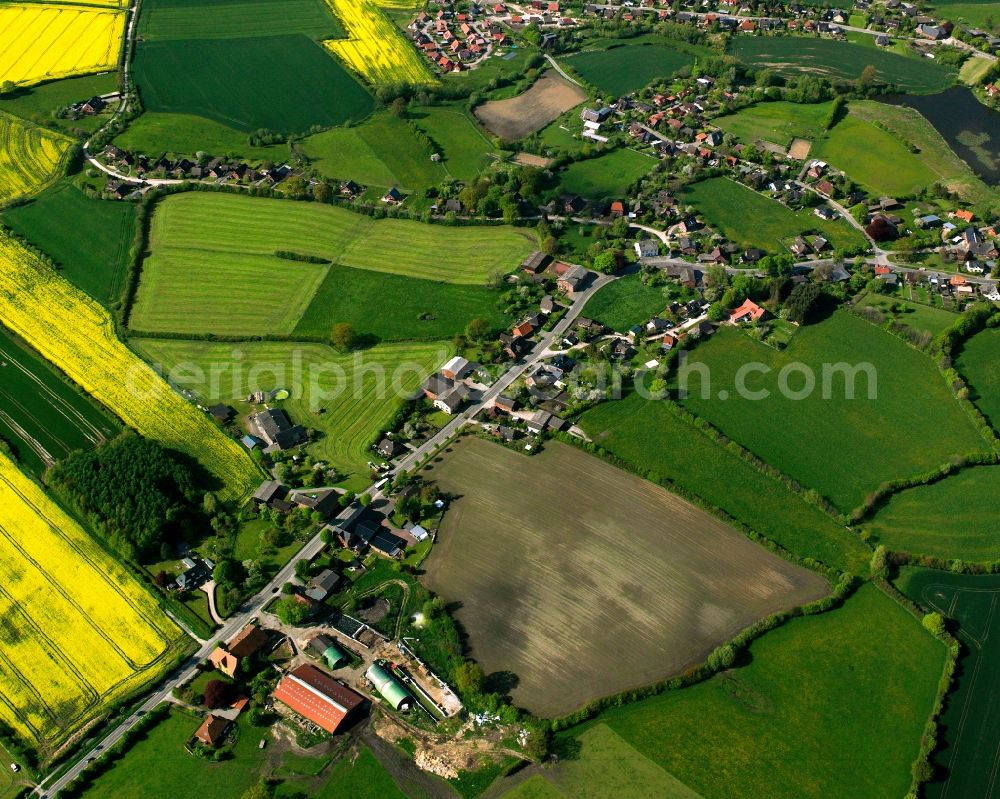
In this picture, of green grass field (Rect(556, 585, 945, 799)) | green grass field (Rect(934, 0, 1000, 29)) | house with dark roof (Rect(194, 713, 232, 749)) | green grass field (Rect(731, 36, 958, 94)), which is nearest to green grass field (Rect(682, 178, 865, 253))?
green grass field (Rect(731, 36, 958, 94))

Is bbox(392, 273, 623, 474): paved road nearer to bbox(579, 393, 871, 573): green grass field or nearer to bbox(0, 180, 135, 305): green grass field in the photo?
bbox(579, 393, 871, 573): green grass field

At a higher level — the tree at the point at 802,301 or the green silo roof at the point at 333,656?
the tree at the point at 802,301

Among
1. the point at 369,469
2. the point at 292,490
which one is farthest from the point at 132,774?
the point at 369,469

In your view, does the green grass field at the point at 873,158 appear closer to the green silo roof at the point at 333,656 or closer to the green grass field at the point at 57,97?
the green silo roof at the point at 333,656

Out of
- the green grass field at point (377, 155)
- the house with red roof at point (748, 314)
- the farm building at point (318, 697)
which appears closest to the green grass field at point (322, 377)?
the farm building at point (318, 697)

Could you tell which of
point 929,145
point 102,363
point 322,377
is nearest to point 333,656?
Answer: point 322,377
